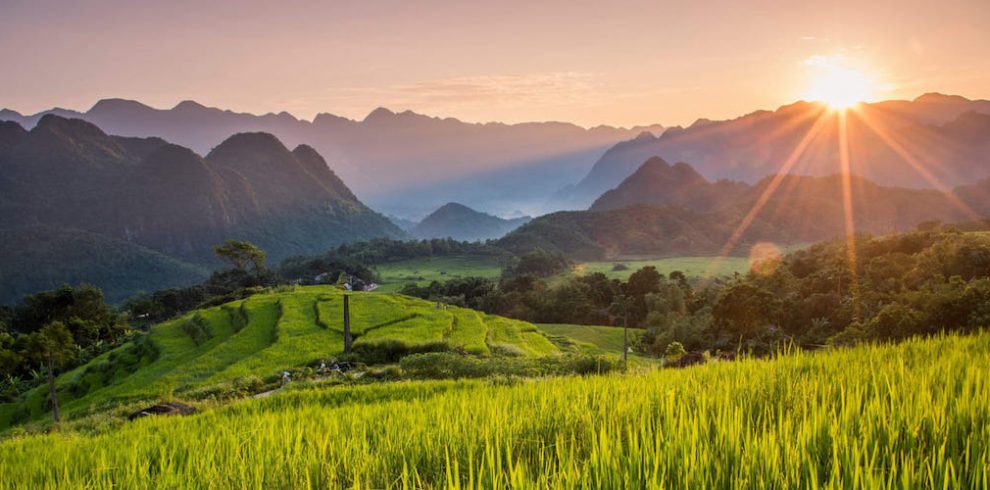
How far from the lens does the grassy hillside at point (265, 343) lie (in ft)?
92.3

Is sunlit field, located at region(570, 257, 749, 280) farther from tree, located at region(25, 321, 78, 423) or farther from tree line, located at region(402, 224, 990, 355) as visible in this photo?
tree, located at region(25, 321, 78, 423)

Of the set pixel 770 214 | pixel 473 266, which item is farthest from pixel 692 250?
pixel 473 266

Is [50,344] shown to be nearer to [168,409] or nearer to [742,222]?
[168,409]

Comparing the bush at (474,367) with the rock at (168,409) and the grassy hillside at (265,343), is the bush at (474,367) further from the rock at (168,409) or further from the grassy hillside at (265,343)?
the rock at (168,409)

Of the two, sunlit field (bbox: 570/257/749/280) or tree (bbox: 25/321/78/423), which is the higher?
tree (bbox: 25/321/78/423)

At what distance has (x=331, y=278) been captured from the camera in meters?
108

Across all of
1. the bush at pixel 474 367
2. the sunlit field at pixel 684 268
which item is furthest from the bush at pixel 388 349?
the sunlit field at pixel 684 268

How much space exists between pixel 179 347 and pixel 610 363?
32.0 m

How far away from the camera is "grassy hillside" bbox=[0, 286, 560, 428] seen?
92.3ft

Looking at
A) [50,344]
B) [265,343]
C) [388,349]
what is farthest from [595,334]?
[50,344]

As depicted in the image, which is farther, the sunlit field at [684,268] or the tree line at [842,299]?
the sunlit field at [684,268]

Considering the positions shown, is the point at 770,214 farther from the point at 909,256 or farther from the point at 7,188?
the point at 7,188

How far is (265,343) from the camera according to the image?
33812 millimetres

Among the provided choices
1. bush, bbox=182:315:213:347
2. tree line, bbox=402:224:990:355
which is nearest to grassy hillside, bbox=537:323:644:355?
tree line, bbox=402:224:990:355
